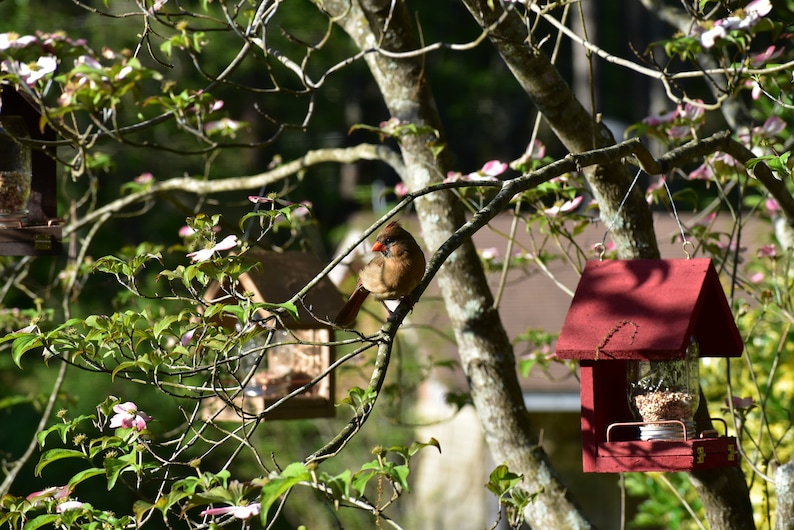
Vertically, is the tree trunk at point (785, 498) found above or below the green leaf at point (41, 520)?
above

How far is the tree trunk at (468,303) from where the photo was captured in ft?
10.6

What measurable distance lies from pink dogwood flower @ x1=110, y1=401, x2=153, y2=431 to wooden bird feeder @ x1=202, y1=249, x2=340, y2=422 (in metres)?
0.89

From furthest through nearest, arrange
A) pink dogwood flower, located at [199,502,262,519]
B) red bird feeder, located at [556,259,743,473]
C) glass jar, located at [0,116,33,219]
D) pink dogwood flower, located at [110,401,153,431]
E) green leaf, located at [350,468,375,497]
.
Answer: glass jar, located at [0,116,33,219], red bird feeder, located at [556,259,743,473], pink dogwood flower, located at [110,401,153,431], pink dogwood flower, located at [199,502,262,519], green leaf, located at [350,468,375,497]

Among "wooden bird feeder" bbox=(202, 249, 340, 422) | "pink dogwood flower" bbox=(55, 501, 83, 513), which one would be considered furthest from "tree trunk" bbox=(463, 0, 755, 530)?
"pink dogwood flower" bbox=(55, 501, 83, 513)

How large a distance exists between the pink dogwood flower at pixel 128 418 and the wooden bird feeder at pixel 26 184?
0.68 m

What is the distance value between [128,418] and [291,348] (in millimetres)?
1362

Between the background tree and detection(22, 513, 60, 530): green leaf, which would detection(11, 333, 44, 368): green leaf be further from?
detection(22, 513, 60, 530): green leaf

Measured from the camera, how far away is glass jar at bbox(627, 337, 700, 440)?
2.53m

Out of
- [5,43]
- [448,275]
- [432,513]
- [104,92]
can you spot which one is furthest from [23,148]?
[432,513]

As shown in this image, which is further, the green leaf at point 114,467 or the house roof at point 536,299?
the house roof at point 536,299

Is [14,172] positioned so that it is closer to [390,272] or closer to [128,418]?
[128,418]

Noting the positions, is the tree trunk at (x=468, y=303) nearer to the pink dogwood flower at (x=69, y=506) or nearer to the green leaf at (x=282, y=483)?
the pink dogwood flower at (x=69, y=506)

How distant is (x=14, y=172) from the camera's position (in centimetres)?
289

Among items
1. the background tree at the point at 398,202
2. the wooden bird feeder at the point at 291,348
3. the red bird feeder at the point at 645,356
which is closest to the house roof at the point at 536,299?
the background tree at the point at 398,202
